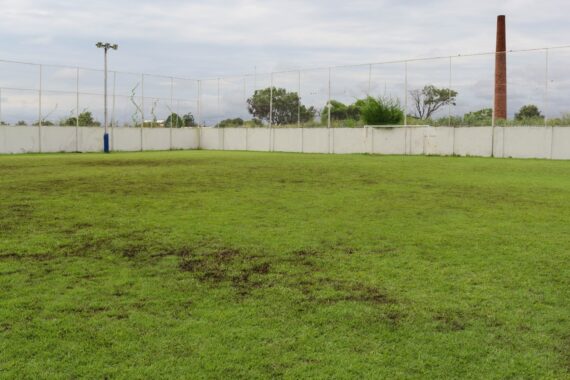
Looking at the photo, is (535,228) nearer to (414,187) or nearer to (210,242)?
(210,242)

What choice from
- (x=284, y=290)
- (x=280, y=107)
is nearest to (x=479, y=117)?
(x=280, y=107)

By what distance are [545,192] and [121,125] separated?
33334 mm

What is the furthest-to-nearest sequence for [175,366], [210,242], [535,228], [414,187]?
[414,187], [535,228], [210,242], [175,366]

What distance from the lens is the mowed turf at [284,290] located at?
3.30 m

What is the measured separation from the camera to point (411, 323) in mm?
3928

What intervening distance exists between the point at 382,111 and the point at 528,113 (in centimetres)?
850

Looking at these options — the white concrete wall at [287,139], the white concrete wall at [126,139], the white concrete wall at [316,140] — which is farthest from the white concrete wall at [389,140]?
the white concrete wall at [126,139]

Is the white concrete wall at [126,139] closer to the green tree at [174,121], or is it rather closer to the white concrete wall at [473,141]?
the green tree at [174,121]

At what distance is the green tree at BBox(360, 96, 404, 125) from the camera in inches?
1350

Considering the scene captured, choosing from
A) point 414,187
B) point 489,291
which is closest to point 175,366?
point 489,291

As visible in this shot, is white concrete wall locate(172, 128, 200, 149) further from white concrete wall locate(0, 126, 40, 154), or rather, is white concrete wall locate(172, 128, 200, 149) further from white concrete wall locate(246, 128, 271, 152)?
white concrete wall locate(0, 126, 40, 154)

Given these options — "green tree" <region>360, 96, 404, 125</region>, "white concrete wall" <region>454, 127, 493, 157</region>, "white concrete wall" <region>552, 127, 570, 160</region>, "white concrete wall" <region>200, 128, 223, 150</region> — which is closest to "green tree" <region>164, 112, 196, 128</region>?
"white concrete wall" <region>200, 128, 223, 150</region>

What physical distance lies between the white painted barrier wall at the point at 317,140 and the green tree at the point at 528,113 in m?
0.76

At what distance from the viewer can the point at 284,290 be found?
471cm
